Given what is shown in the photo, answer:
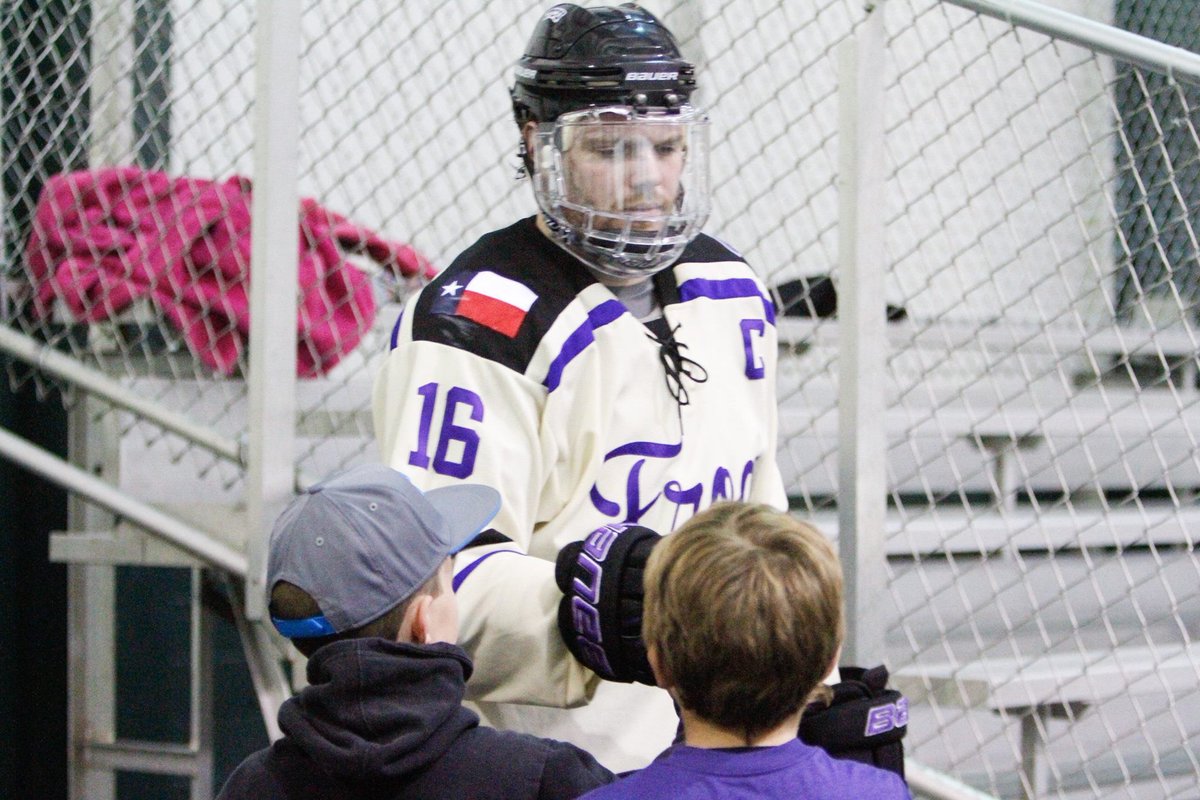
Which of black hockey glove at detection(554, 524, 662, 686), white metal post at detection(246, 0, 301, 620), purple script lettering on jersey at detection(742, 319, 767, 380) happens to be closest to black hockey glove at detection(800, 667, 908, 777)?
black hockey glove at detection(554, 524, 662, 686)

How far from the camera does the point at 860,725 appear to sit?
1544 millimetres

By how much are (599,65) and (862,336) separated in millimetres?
652

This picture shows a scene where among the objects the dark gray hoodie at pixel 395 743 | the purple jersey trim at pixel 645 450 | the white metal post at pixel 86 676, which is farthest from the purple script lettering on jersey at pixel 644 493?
the white metal post at pixel 86 676

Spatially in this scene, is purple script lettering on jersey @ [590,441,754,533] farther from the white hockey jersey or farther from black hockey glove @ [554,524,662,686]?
black hockey glove @ [554,524,662,686]

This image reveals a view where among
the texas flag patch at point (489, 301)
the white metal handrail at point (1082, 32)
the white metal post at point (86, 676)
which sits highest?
the white metal handrail at point (1082, 32)

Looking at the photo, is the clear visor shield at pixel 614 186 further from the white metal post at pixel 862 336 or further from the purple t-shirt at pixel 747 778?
the purple t-shirt at pixel 747 778

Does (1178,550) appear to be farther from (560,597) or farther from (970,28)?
(560,597)

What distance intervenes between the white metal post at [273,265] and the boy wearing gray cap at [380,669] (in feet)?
2.40

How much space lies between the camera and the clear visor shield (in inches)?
66.8

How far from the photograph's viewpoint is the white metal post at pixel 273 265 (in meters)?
2.16

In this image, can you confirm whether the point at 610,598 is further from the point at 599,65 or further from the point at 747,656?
the point at 599,65

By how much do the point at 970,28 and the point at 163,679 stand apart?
3252 millimetres

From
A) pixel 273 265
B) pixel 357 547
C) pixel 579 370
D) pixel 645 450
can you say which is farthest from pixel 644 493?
pixel 273 265

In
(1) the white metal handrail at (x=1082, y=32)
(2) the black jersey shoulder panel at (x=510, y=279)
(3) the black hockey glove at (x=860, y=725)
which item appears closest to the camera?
(3) the black hockey glove at (x=860, y=725)
